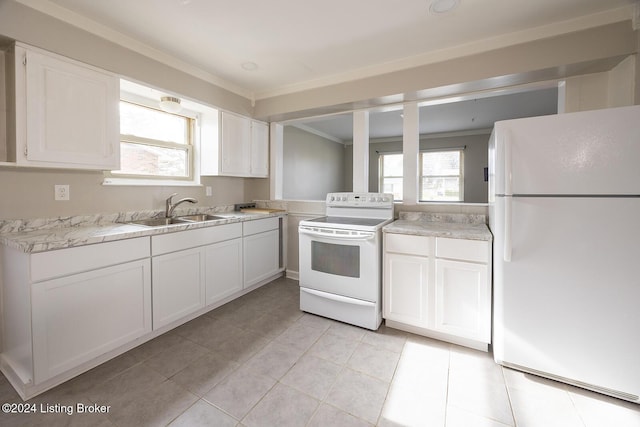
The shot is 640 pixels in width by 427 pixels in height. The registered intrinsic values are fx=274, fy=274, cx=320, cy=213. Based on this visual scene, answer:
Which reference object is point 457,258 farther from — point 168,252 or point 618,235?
Result: point 168,252

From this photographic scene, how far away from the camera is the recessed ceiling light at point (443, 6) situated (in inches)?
71.2

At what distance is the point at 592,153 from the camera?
1.54 meters

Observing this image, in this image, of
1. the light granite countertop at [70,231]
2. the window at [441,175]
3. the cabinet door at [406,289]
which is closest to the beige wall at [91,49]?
the light granite countertop at [70,231]

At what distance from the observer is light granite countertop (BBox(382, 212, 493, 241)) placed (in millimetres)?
2061

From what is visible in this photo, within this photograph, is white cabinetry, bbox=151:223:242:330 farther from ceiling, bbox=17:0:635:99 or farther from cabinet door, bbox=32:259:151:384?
ceiling, bbox=17:0:635:99

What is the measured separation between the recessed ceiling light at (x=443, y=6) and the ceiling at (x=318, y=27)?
0.03 m

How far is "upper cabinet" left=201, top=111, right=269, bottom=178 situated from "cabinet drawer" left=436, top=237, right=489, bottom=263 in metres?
2.37

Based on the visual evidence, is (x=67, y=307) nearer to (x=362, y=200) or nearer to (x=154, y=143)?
(x=154, y=143)

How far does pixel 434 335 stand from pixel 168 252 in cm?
225

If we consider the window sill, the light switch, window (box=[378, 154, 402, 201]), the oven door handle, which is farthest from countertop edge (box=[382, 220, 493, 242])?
window (box=[378, 154, 402, 201])

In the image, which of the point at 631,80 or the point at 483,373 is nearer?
the point at 483,373

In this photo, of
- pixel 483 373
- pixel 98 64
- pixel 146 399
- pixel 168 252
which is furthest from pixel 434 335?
pixel 98 64

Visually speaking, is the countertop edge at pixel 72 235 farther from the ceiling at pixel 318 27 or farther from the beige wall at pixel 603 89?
the beige wall at pixel 603 89

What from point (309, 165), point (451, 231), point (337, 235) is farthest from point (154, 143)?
point (309, 165)
